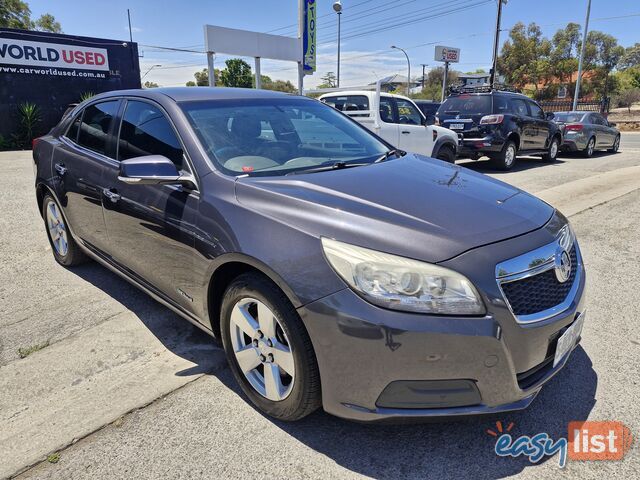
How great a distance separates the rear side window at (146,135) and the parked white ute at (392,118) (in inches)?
232

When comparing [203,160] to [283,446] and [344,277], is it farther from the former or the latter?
[283,446]

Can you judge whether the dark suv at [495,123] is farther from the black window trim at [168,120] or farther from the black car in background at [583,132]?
the black window trim at [168,120]

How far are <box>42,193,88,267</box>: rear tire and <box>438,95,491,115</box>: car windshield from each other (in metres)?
9.36

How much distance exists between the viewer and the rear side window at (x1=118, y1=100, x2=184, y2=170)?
2.82m

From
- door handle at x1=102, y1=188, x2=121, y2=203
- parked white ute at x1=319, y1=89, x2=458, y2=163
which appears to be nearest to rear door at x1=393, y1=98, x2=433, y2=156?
parked white ute at x1=319, y1=89, x2=458, y2=163

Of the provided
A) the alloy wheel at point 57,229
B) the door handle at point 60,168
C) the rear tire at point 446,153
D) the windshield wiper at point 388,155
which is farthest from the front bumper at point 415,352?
the rear tire at point 446,153

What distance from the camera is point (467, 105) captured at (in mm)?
11141

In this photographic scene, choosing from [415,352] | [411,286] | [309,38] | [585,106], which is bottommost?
[415,352]

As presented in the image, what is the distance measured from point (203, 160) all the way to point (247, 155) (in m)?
0.29

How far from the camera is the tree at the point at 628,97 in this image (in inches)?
2067

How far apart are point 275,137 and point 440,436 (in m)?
2.05

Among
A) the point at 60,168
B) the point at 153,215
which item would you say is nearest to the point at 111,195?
the point at 153,215

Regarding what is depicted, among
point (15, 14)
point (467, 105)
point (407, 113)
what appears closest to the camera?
point (407, 113)

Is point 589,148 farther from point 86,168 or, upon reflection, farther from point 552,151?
point 86,168
